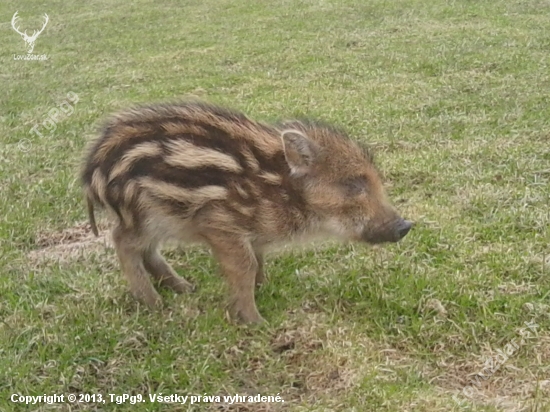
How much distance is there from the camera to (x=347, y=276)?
4344 mm

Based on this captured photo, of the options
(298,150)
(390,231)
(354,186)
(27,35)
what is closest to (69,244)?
(298,150)

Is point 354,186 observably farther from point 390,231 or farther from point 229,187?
point 229,187

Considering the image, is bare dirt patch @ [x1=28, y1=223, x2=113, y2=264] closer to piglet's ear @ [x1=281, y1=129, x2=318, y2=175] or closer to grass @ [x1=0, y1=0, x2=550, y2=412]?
grass @ [x1=0, y1=0, x2=550, y2=412]

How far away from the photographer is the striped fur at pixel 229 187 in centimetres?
380

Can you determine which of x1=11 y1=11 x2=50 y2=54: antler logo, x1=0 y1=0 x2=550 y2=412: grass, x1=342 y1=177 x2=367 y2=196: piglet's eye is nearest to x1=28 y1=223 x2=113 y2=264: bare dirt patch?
x1=0 y1=0 x2=550 y2=412: grass

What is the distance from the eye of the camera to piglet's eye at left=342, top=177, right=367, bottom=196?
4.07 metres

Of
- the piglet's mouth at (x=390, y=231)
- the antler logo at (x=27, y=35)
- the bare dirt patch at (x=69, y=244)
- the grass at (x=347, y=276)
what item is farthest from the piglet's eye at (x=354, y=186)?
the antler logo at (x=27, y=35)

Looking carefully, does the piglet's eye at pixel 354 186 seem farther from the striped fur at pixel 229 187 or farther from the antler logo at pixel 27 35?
the antler logo at pixel 27 35

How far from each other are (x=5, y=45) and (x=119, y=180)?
12.9 m

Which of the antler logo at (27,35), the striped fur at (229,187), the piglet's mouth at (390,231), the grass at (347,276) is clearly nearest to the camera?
the grass at (347,276)

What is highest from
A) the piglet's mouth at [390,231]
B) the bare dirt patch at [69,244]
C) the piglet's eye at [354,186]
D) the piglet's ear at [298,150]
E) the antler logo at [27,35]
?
the piglet's ear at [298,150]

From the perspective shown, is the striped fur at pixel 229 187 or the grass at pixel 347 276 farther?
the striped fur at pixel 229 187

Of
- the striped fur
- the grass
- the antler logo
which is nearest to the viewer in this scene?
the grass

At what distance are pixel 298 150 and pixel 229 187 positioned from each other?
448mm
